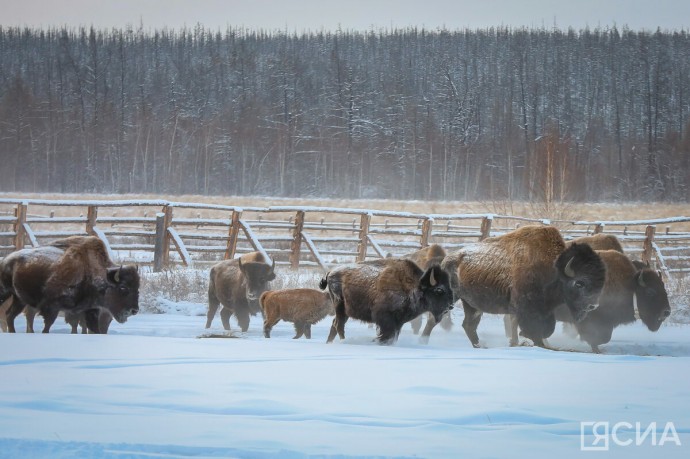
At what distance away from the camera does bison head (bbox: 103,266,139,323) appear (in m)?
9.09

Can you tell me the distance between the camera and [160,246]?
17328mm

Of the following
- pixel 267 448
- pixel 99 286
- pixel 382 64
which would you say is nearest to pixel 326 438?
pixel 267 448

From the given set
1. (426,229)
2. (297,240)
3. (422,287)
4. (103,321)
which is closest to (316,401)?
(422,287)

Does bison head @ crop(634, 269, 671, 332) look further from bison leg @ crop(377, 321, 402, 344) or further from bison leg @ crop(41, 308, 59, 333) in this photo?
bison leg @ crop(41, 308, 59, 333)

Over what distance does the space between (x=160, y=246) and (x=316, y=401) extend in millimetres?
13130

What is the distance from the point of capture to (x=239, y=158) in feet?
263

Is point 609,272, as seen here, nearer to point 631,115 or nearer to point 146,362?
point 146,362

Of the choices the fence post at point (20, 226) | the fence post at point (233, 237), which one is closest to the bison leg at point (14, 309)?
the fence post at point (20, 226)

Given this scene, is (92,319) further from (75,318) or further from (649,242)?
(649,242)

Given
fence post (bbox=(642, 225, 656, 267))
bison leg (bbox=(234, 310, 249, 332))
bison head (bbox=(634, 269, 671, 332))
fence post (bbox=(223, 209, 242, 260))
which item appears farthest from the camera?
fence post (bbox=(642, 225, 656, 267))

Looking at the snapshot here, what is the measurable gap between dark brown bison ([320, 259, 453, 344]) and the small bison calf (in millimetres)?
1116

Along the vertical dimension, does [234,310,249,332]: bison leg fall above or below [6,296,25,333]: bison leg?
below

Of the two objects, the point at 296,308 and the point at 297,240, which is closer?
the point at 296,308

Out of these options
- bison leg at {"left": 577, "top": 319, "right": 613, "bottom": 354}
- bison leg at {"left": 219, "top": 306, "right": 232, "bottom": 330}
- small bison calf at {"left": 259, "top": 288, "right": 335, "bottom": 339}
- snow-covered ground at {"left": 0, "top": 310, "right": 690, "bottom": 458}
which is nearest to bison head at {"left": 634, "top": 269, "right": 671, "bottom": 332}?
bison leg at {"left": 577, "top": 319, "right": 613, "bottom": 354}
